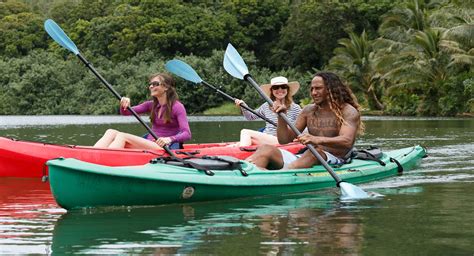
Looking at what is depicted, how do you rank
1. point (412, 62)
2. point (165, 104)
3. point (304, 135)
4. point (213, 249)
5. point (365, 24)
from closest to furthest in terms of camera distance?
point (213, 249)
point (304, 135)
point (165, 104)
point (412, 62)
point (365, 24)

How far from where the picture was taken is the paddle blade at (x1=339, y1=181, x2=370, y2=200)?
26.4ft

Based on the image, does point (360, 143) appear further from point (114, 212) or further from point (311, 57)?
point (311, 57)

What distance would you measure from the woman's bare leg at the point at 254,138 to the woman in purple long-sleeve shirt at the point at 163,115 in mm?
1100

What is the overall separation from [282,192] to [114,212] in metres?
1.80

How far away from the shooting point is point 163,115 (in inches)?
364

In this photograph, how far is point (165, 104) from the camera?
923 cm

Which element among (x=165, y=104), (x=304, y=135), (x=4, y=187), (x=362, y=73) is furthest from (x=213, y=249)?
(x=362, y=73)

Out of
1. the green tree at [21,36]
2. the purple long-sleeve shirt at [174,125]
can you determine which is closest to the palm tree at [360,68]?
the green tree at [21,36]

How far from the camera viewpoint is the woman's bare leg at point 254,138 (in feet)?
34.5

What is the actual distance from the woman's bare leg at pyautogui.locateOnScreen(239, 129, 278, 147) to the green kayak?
1739 mm

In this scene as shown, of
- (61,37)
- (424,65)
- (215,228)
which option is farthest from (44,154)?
(424,65)

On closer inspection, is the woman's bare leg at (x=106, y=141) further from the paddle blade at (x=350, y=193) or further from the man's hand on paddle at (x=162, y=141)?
the paddle blade at (x=350, y=193)

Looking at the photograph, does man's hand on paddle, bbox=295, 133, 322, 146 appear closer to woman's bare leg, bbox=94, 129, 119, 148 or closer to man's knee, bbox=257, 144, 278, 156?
man's knee, bbox=257, 144, 278, 156

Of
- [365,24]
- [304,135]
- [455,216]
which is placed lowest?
[455,216]
